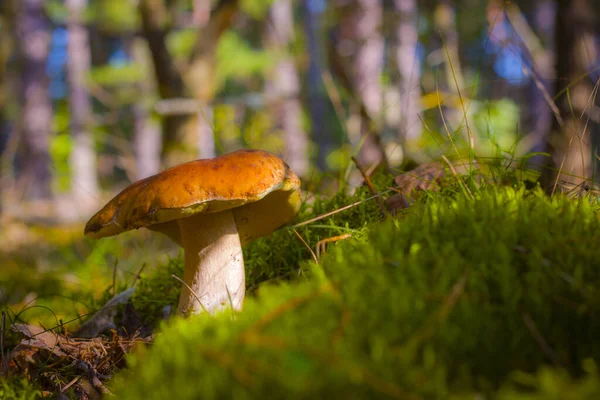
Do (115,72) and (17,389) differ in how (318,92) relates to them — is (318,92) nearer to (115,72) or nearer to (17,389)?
(17,389)

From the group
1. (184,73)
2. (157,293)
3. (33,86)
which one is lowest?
(157,293)

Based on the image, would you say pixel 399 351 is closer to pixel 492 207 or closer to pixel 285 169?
pixel 492 207

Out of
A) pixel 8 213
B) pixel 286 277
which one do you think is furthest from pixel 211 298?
pixel 8 213

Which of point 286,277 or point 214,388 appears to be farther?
point 286,277

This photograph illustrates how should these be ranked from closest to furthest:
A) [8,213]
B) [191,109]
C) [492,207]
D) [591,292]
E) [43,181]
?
1. [591,292]
2. [492,207]
3. [191,109]
4. [8,213]
5. [43,181]

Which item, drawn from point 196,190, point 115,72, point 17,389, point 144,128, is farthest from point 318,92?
point 144,128

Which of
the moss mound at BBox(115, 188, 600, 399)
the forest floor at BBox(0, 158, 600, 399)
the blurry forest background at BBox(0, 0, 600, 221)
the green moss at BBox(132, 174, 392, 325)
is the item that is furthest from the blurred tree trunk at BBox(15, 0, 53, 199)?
the moss mound at BBox(115, 188, 600, 399)
